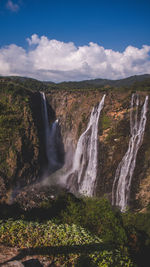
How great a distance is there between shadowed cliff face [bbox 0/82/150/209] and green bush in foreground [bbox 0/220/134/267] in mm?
11291

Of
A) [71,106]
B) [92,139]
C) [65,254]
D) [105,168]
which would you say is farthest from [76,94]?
[65,254]

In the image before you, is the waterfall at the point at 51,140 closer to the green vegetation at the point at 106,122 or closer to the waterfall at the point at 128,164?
the green vegetation at the point at 106,122

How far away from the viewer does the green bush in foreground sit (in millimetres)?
5484

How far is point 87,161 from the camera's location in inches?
1001

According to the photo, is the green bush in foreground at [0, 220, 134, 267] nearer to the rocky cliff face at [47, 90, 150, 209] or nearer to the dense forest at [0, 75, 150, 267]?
the dense forest at [0, 75, 150, 267]

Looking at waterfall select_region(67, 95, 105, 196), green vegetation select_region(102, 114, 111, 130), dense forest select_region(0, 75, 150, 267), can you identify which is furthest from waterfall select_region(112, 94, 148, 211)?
waterfall select_region(67, 95, 105, 196)

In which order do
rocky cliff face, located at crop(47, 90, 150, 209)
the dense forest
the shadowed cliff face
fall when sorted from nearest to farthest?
the dense forest → rocky cliff face, located at crop(47, 90, 150, 209) → the shadowed cliff face

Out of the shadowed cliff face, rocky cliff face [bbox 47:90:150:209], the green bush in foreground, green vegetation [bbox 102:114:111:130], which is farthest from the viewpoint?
green vegetation [bbox 102:114:111:130]

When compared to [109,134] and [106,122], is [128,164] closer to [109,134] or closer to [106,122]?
[109,134]

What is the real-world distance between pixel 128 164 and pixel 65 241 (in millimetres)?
16492

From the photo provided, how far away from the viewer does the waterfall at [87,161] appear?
79.8 ft

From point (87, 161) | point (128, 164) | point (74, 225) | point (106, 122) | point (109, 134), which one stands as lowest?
point (87, 161)

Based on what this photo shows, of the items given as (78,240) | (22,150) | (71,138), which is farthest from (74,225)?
(71,138)

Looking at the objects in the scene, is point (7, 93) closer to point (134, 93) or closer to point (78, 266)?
point (134, 93)
